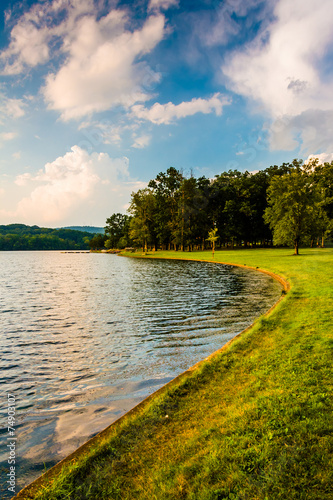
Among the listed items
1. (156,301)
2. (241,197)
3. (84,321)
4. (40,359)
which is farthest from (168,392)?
(241,197)

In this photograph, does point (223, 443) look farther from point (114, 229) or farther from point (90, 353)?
point (114, 229)

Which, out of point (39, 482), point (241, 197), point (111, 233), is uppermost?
point (241, 197)

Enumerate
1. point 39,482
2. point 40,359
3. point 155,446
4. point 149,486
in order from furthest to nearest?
point 40,359
point 155,446
point 39,482
point 149,486

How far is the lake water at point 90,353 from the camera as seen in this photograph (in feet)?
18.4

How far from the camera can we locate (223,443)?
3.95m

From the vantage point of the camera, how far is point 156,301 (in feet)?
61.0

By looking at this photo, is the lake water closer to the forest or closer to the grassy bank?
the grassy bank

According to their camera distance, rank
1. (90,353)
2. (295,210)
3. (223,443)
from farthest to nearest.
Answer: (295,210) < (90,353) < (223,443)

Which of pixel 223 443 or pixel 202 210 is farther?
pixel 202 210

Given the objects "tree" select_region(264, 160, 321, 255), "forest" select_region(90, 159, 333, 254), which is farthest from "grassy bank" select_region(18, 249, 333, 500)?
"forest" select_region(90, 159, 333, 254)

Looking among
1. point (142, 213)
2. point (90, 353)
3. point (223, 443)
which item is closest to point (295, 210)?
point (90, 353)

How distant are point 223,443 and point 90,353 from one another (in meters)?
6.81

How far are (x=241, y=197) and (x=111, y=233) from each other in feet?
270

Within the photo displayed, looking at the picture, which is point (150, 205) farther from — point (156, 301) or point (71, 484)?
point (71, 484)
